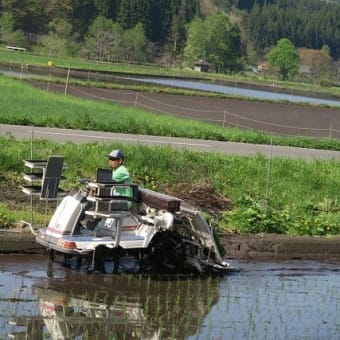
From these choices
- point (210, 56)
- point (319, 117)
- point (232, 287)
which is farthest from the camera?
point (210, 56)

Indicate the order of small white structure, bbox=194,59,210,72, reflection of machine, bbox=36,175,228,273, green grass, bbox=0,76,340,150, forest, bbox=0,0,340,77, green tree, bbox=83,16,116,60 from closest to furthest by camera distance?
reflection of machine, bbox=36,175,228,273, green grass, bbox=0,76,340,150, forest, bbox=0,0,340,77, green tree, bbox=83,16,116,60, small white structure, bbox=194,59,210,72

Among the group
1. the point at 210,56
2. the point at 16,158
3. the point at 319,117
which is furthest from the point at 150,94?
the point at 210,56

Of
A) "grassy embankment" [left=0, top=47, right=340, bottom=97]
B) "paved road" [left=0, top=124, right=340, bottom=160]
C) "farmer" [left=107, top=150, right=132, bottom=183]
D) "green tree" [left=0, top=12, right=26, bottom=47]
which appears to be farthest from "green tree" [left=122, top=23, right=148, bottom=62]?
"farmer" [left=107, top=150, right=132, bottom=183]

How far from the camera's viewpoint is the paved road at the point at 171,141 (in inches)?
1008

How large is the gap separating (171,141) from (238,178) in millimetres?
7637

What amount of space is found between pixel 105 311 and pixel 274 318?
1975 mm

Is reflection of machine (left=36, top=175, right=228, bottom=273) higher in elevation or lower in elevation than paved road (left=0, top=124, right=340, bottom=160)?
higher

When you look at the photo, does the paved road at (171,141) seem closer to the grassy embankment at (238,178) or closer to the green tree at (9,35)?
the grassy embankment at (238,178)

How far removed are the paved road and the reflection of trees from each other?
39.0 feet

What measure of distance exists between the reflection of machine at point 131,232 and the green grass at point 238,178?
3306 millimetres

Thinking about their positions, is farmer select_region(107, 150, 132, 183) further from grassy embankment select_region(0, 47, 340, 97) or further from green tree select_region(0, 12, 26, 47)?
green tree select_region(0, 12, 26, 47)

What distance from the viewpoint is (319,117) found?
198 feet

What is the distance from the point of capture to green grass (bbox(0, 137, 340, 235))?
1789 cm

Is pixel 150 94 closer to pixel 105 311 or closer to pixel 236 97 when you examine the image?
pixel 236 97
